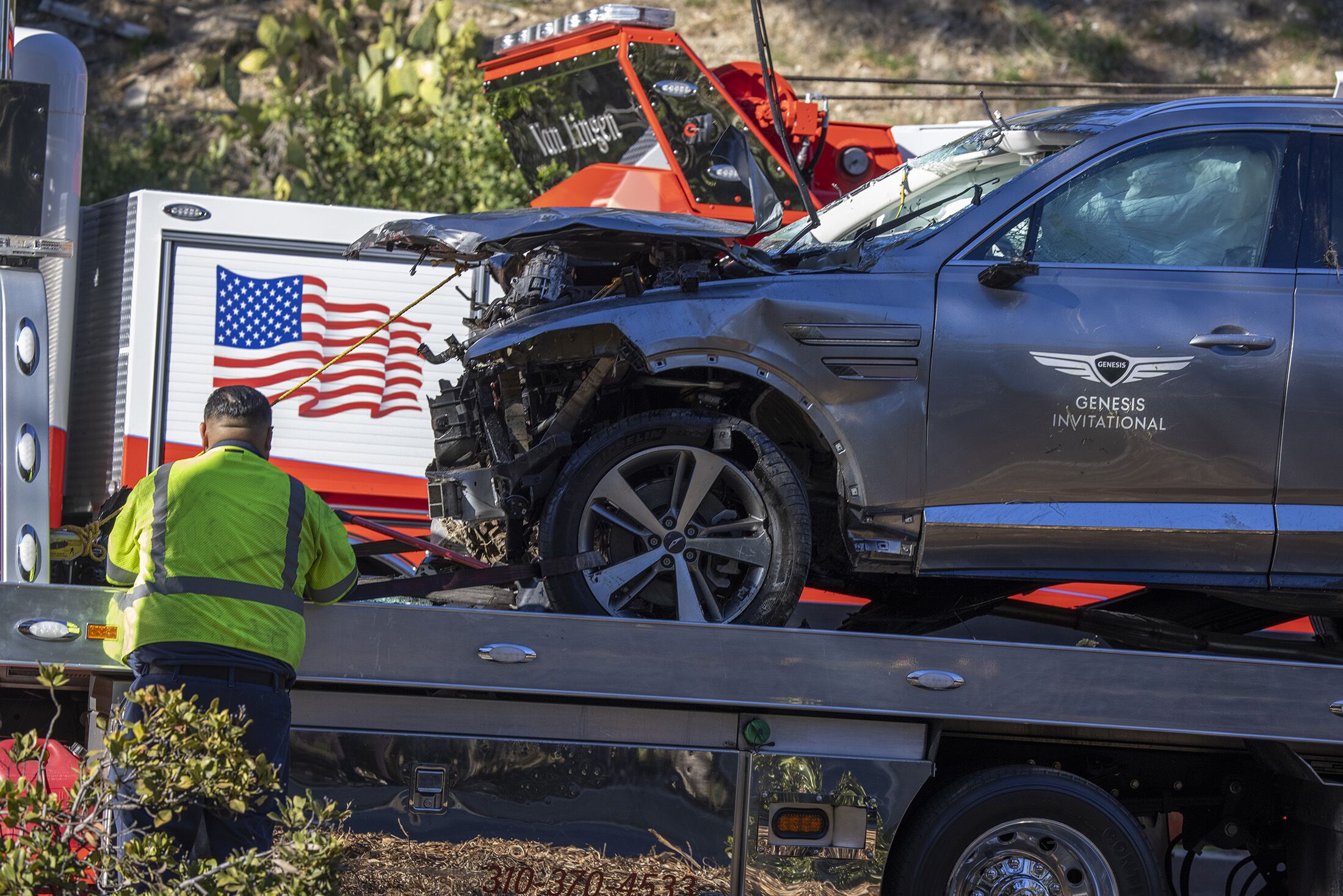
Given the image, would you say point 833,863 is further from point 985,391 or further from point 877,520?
point 985,391

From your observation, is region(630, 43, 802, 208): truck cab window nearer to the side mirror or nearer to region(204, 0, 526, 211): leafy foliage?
the side mirror

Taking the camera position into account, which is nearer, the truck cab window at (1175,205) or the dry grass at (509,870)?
the dry grass at (509,870)

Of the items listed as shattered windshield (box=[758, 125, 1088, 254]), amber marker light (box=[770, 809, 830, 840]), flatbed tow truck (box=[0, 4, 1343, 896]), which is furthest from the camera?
shattered windshield (box=[758, 125, 1088, 254])

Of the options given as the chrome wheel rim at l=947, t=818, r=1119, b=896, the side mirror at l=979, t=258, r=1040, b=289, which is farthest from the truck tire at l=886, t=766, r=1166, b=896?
the side mirror at l=979, t=258, r=1040, b=289

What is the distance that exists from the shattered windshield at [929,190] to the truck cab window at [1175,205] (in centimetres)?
21

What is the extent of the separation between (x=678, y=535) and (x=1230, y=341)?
5.98 feet

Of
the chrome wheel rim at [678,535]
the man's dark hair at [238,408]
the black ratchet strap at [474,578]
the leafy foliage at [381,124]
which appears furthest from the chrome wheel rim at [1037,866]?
the leafy foliage at [381,124]

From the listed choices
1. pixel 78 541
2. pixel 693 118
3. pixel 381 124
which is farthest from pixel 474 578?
pixel 381 124

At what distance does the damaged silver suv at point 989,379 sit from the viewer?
170 inches

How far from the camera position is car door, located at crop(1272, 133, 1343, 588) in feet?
14.2

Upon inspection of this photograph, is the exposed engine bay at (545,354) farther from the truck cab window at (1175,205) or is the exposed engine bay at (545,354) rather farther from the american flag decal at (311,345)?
the american flag decal at (311,345)

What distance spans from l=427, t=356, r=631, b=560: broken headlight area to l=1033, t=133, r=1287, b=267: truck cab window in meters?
1.54

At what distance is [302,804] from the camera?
2676 mm

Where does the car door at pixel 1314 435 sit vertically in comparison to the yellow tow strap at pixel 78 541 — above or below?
above
